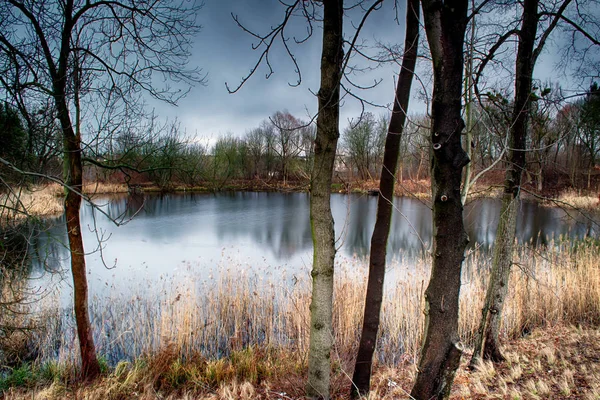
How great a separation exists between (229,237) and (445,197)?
38.8 ft

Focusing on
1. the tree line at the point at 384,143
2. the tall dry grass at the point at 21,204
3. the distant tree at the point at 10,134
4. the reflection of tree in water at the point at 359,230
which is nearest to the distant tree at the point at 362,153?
the tree line at the point at 384,143

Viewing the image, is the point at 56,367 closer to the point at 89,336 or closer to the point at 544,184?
the point at 89,336

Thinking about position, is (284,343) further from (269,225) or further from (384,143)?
(269,225)

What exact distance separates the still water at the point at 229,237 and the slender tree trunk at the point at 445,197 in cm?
367

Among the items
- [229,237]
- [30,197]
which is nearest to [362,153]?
[30,197]

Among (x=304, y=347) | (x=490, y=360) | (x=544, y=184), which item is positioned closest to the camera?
(x=490, y=360)

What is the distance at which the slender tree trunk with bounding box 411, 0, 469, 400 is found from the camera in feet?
4.99

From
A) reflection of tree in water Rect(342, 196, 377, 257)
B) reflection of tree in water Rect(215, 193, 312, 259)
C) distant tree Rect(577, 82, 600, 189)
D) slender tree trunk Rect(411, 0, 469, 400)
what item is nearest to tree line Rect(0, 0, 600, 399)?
slender tree trunk Rect(411, 0, 469, 400)

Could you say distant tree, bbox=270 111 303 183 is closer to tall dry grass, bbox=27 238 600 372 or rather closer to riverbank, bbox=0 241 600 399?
riverbank, bbox=0 241 600 399

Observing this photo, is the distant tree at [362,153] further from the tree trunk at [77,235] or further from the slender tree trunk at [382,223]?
the tree trunk at [77,235]

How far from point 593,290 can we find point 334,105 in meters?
4.83

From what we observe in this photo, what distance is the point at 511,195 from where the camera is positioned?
3.06m

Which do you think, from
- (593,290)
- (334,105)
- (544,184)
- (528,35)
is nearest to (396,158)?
(334,105)

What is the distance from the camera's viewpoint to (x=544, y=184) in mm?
23828
